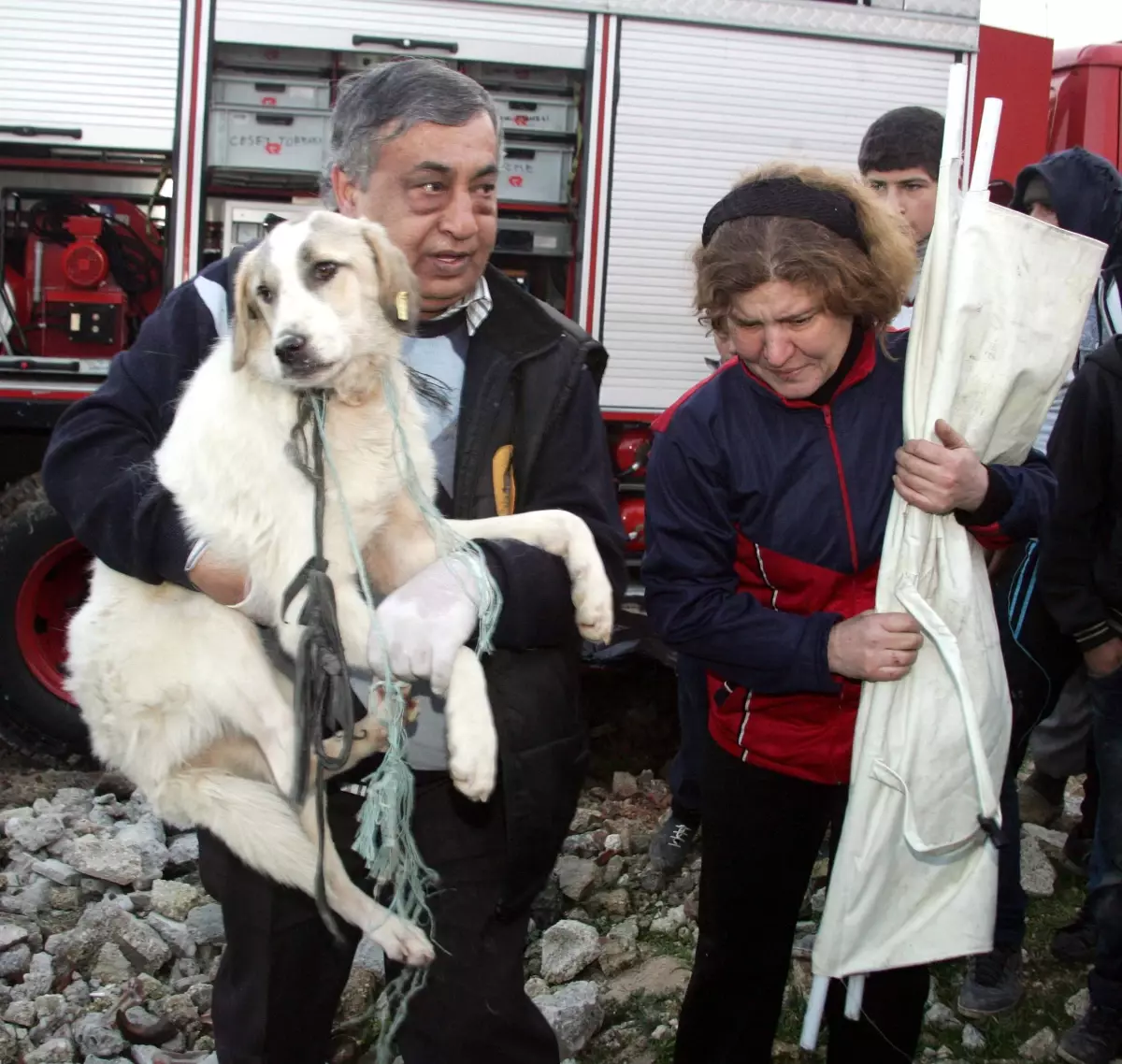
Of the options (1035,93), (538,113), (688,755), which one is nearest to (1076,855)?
(688,755)

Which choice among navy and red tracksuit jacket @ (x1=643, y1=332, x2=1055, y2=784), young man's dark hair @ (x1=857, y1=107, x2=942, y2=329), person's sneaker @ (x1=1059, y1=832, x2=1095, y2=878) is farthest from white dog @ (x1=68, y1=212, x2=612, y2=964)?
person's sneaker @ (x1=1059, y1=832, x2=1095, y2=878)

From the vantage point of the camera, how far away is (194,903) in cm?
357

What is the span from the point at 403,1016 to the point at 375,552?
2.58 ft

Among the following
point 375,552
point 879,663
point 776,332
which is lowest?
point 879,663

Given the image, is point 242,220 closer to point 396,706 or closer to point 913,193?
point 913,193

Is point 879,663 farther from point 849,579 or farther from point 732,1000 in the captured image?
point 732,1000

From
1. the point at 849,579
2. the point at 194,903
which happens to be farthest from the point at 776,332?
the point at 194,903

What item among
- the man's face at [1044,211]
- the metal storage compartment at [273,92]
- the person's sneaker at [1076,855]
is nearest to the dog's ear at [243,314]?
the man's face at [1044,211]

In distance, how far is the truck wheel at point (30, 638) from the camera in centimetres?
475

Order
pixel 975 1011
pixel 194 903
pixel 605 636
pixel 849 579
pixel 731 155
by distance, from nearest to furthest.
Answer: pixel 605 636 → pixel 849 579 → pixel 975 1011 → pixel 194 903 → pixel 731 155

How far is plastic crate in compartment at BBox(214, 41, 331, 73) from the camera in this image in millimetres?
5230

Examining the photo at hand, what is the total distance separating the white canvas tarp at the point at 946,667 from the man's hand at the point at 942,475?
3cm

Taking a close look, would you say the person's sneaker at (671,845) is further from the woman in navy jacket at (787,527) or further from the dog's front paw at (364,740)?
the dog's front paw at (364,740)

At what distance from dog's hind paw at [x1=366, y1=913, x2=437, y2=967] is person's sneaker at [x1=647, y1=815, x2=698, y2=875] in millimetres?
2162
